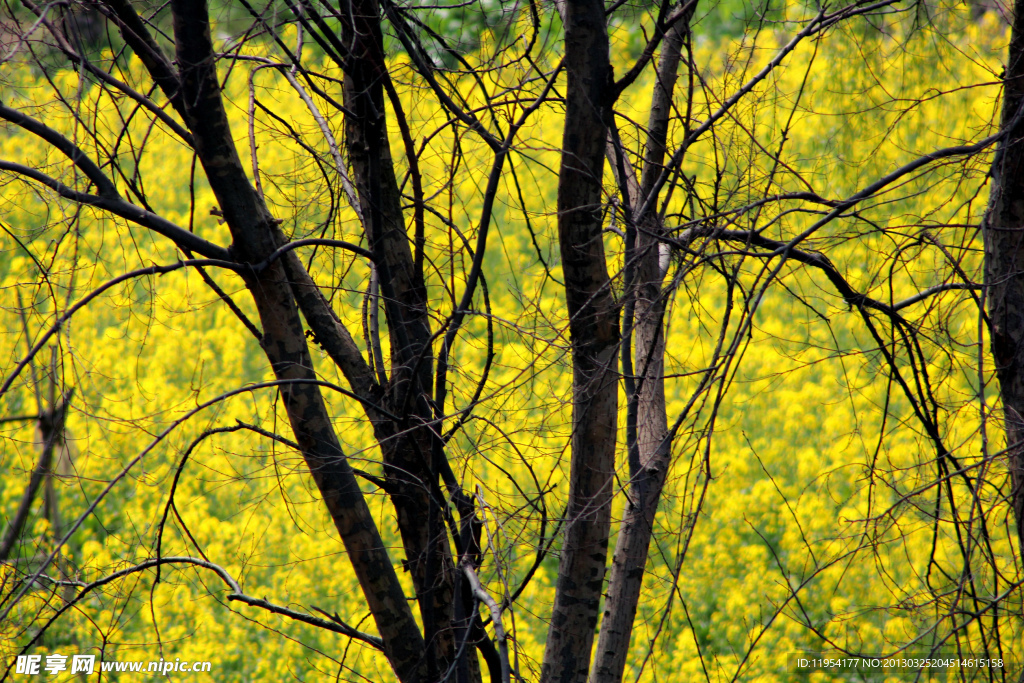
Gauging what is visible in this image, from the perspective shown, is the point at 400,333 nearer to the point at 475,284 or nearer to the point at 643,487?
the point at 475,284

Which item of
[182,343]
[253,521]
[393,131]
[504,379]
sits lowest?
[253,521]

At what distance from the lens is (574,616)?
2.67 m

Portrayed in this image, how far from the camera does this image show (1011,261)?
2658 mm

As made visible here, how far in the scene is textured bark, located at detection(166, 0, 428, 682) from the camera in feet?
7.44

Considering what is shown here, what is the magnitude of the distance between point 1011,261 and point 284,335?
226 cm

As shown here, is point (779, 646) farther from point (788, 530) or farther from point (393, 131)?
point (393, 131)

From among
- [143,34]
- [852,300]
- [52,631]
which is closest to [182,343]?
[52,631]

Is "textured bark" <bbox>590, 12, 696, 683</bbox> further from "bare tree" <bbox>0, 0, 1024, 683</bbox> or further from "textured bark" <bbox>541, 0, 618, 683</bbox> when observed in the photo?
"textured bark" <bbox>541, 0, 618, 683</bbox>

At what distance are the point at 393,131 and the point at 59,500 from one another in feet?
15.1

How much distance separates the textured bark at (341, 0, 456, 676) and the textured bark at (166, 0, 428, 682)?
0.11 meters

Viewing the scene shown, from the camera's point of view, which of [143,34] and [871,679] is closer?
[143,34]
